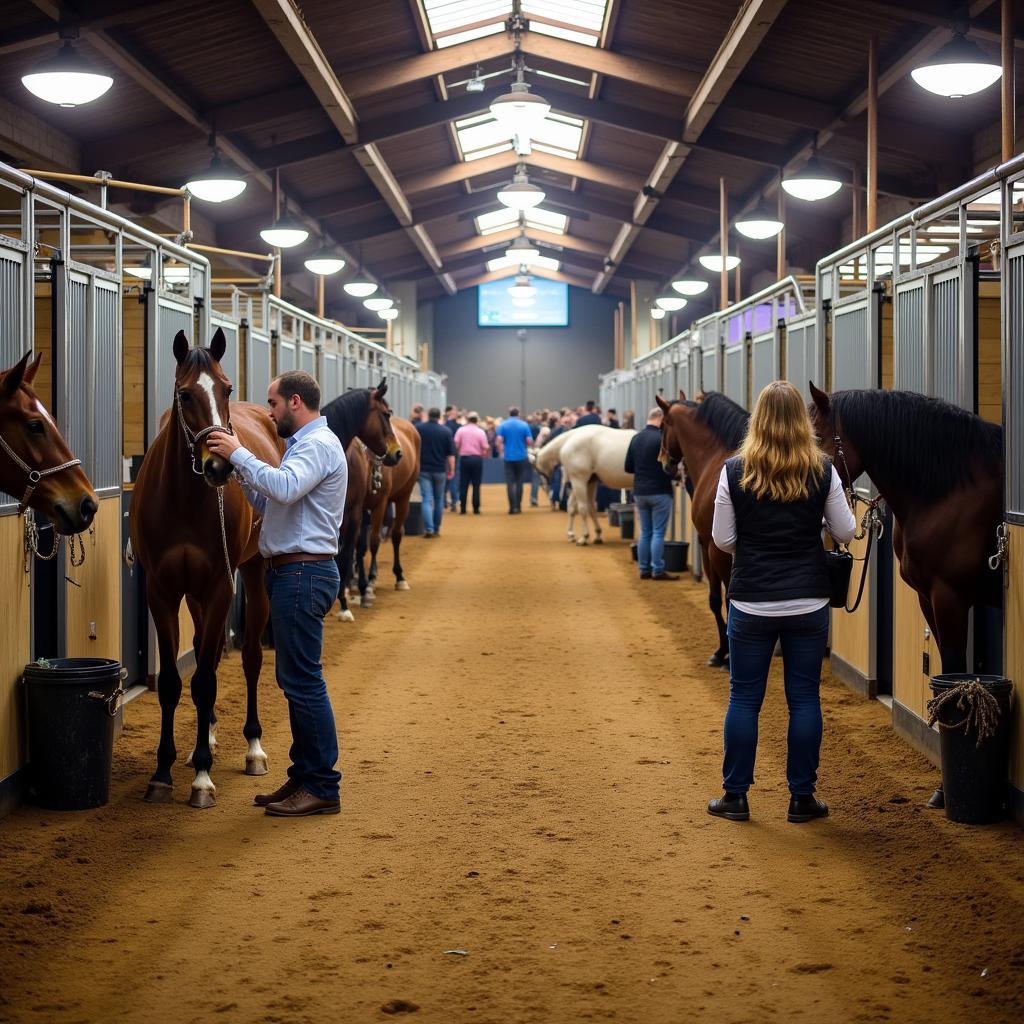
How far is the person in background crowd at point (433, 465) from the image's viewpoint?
1675cm

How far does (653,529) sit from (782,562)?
28.2ft

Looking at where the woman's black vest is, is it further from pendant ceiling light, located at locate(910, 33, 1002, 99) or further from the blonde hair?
pendant ceiling light, located at locate(910, 33, 1002, 99)

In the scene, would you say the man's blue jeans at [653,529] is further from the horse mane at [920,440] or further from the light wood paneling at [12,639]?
the light wood paneling at [12,639]

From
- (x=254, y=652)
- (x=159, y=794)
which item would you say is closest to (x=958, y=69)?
(x=254, y=652)

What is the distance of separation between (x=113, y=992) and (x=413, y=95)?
536 inches

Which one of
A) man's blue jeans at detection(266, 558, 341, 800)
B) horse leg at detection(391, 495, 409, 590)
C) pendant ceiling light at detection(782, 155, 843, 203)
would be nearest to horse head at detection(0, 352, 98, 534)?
man's blue jeans at detection(266, 558, 341, 800)

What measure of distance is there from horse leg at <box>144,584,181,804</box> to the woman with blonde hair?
2.17 meters

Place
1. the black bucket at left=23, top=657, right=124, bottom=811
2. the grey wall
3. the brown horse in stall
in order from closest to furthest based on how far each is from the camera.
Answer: the black bucket at left=23, top=657, right=124, bottom=811, the brown horse in stall, the grey wall

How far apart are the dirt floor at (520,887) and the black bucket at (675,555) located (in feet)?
21.1

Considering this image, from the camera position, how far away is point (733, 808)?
15.6 feet

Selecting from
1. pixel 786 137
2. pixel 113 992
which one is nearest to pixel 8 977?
pixel 113 992

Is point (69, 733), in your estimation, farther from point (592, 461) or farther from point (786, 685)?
point (592, 461)

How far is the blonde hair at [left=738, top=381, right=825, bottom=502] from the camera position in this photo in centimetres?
451

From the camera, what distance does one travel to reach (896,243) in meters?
6.40
